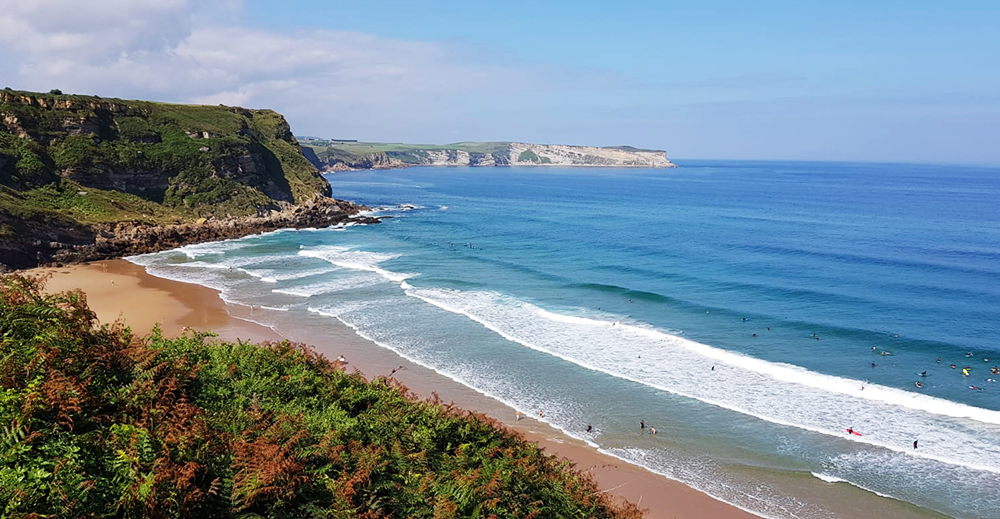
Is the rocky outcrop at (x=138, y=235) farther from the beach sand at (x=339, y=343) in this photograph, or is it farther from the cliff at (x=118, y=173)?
the beach sand at (x=339, y=343)

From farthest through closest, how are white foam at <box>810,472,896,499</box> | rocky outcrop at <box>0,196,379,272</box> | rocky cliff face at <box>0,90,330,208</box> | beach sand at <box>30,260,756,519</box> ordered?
rocky cliff face at <box>0,90,330,208</box> < rocky outcrop at <box>0,196,379,272</box> < white foam at <box>810,472,896,499</box> < beach sand at <box>30,260,756,519</box>

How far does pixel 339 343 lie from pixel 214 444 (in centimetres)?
2412

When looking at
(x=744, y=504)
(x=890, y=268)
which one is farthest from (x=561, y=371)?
(x=890, y=268)

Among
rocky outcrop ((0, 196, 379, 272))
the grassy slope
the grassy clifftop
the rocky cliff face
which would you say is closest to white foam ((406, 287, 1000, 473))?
rocky outcrop ((0, 196, 379, 272))

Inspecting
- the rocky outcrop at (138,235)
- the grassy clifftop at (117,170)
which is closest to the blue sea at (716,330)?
the rocky outcrop at (138,235)

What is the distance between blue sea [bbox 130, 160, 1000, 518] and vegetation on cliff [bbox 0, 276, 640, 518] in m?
11.2

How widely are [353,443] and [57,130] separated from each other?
7254 cm

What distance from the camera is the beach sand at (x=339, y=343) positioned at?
19688mm

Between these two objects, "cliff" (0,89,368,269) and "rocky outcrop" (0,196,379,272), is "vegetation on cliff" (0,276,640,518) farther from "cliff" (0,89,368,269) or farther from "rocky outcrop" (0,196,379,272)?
"cliff" (0,89,368,269)

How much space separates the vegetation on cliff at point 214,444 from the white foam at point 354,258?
114 ft

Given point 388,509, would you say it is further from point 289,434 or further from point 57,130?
point 57,130

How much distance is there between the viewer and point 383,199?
11294cm

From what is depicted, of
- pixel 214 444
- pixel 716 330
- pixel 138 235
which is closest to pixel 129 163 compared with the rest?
pixel 138 235

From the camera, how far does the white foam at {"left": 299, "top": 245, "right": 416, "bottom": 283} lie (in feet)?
165
